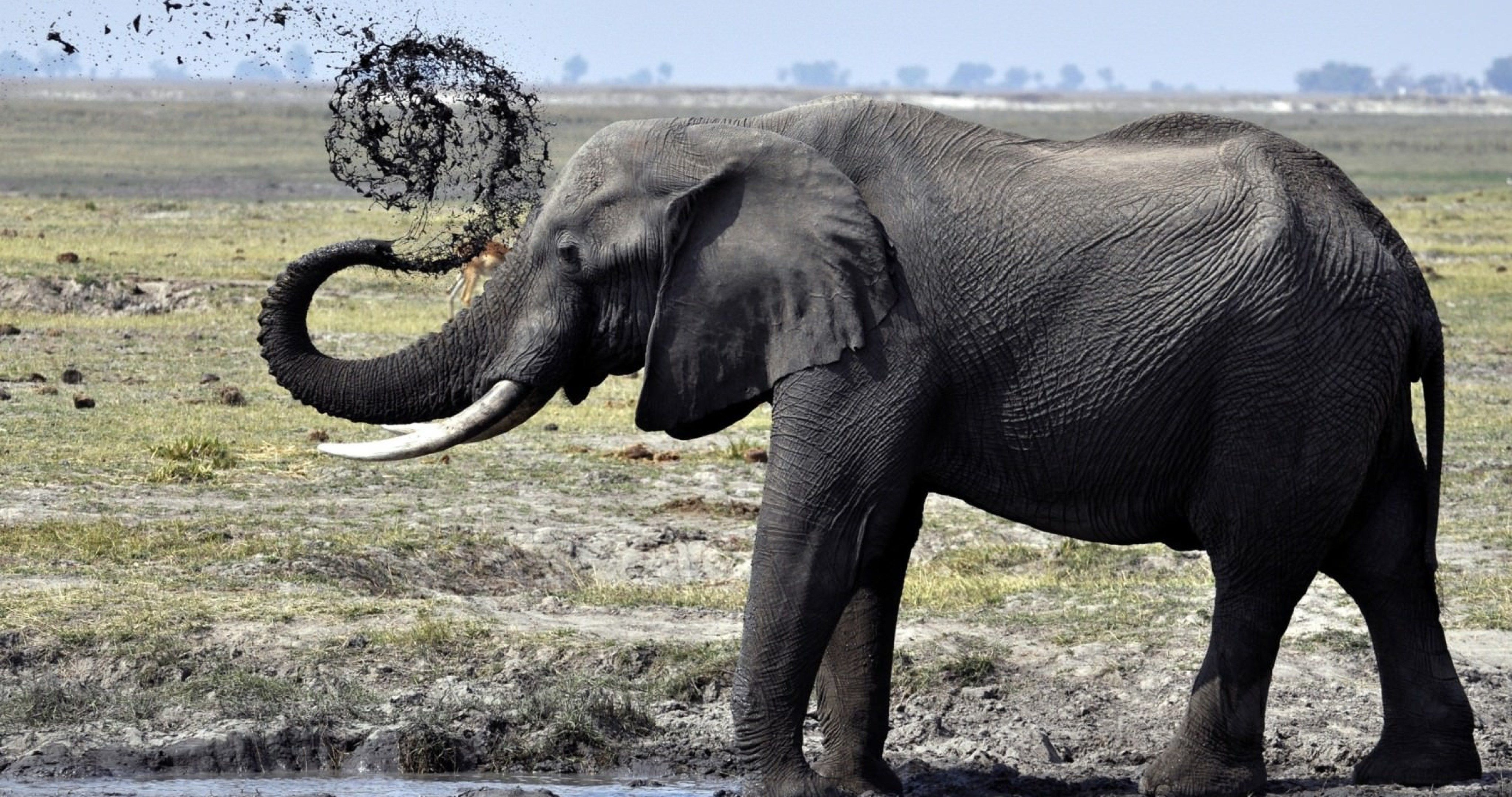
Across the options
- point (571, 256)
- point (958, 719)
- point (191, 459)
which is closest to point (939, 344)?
point (571, 256)

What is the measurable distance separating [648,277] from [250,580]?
448 centimetres

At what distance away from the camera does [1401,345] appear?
691 cm

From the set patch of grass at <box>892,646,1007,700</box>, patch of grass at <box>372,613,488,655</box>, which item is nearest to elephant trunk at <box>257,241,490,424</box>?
patch of grass at <box>372,613,488,655</box>

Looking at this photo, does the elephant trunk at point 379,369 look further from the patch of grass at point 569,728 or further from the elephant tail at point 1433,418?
the elephant tail at point 1433,418

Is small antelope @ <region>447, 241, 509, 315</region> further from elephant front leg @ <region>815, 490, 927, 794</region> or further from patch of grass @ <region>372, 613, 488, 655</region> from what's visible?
elephant front leg @ <region>815, 490, 927, 794</region>

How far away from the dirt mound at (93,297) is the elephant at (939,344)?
17.2 meters

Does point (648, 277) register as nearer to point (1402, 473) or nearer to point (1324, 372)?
point (1324, 372)

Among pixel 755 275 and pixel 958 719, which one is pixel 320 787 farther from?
pixel 755 275

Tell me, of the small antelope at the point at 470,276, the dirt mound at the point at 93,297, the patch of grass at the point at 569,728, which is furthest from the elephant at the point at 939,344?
the dirt mound at the point at 93,297

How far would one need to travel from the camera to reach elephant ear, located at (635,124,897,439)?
6.70 meters

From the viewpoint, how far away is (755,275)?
677 centimetres

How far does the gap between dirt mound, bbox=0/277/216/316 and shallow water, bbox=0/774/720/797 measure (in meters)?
15.9

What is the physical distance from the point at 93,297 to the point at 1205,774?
61.8ft

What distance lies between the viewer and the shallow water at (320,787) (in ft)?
26.2
